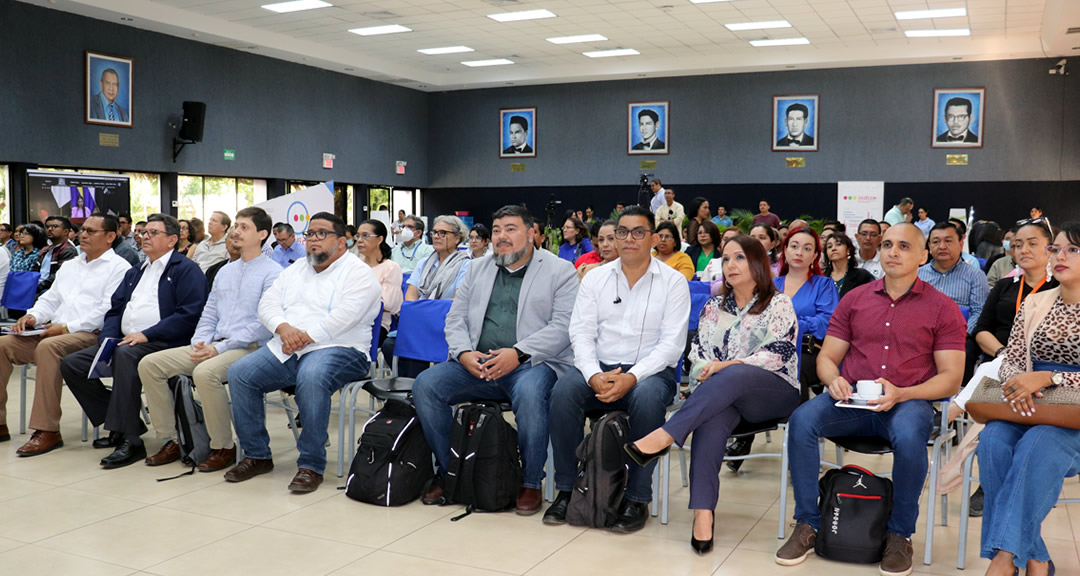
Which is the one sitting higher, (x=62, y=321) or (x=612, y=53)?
(x=612, y=53)

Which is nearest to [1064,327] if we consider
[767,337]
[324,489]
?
[767,337]

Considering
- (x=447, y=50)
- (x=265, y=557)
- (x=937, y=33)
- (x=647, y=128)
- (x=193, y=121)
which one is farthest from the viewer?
(x=647, y=128)

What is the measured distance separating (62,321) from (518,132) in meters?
14.7

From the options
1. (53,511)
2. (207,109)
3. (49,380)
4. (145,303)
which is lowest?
(53,511)

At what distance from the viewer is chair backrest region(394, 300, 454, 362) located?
15.4 feet

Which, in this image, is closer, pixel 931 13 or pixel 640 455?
pixel 640 455

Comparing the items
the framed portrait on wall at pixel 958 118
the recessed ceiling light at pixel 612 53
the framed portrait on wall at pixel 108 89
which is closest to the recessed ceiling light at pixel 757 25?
the recessed ceiling light at pixel 612 53

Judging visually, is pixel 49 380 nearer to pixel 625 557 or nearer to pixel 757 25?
pixel 625 557

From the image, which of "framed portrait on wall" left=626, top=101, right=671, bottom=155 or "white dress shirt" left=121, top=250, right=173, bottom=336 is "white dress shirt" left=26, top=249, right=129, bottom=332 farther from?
"framed portrait on wall" left=626, top=101, right=671, bottom=155

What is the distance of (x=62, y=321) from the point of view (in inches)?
→ 207

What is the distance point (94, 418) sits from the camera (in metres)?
5.00

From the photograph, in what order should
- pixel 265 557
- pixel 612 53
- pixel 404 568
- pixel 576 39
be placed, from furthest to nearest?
pixel 612 53 → pixel 576 39 → pixel 265 557 → pixel 404 568

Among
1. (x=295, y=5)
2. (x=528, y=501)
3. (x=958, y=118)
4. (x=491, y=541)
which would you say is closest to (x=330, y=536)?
(x=491, y=541)

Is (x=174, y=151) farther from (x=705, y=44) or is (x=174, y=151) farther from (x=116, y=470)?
(x=116, y=470)
